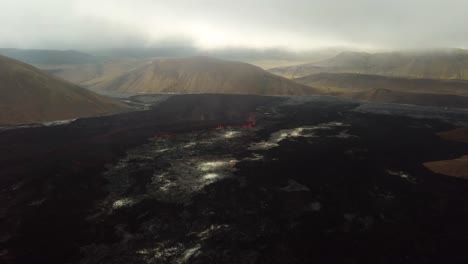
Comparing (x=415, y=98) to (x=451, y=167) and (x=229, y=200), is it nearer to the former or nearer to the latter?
(x=451, y=167)

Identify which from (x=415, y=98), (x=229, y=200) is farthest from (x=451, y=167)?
(x=415, y=98)

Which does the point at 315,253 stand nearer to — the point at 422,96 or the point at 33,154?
the point at 33,154

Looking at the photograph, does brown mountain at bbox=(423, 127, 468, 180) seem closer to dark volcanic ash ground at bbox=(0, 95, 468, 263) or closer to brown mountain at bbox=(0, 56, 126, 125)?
dark volcanic ash ground at bbox=(0, 95, 468, 263)

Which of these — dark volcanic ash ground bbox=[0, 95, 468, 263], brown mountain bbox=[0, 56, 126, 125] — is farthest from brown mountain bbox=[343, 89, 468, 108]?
brown mountain bbox=[0, 56, 126, 125]

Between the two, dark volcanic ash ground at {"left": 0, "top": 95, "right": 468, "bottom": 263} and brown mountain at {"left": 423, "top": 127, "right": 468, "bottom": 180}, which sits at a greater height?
A: brown mountain at {"left": 423, "top": 127, "right": 468, "bottom": 180}

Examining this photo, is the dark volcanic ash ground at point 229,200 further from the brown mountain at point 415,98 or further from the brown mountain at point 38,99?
the brown mountain at point 415,98

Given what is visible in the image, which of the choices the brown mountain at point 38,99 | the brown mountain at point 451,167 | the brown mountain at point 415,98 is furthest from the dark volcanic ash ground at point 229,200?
the brown mountain at point 415,98
